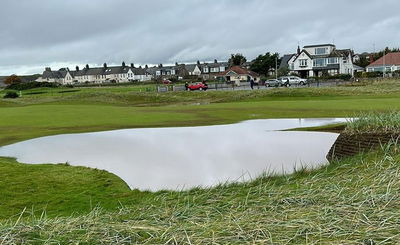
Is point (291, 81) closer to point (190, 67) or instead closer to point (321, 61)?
point (321, 61)

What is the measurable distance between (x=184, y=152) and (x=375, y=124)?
5.96 metres

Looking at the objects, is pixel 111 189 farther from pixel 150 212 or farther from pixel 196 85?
pixel 196 85

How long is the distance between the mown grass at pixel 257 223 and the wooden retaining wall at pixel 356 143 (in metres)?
6.01

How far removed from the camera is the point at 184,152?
48.3ft

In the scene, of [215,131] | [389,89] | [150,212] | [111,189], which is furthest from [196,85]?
[150,212]

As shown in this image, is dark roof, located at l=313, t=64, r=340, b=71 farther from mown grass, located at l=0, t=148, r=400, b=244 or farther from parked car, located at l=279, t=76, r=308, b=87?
mown grass, located at l=0, t=148, r=400, b=244

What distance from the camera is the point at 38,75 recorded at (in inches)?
7333

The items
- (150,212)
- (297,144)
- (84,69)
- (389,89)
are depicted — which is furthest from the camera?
(84,69)

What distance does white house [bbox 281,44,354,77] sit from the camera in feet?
323

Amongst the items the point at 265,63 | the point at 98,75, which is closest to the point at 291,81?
the point at 265,63

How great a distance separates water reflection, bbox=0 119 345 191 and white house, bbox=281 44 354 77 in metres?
81.7

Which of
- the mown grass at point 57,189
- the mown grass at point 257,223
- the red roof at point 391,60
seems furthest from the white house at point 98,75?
the mown grass at point 257,223

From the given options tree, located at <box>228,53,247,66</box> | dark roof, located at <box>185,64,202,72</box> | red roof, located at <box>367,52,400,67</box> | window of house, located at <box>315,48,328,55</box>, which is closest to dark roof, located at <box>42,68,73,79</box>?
dark roof, located at <box>185,64,202,72</box>

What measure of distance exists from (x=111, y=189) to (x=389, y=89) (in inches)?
1695
